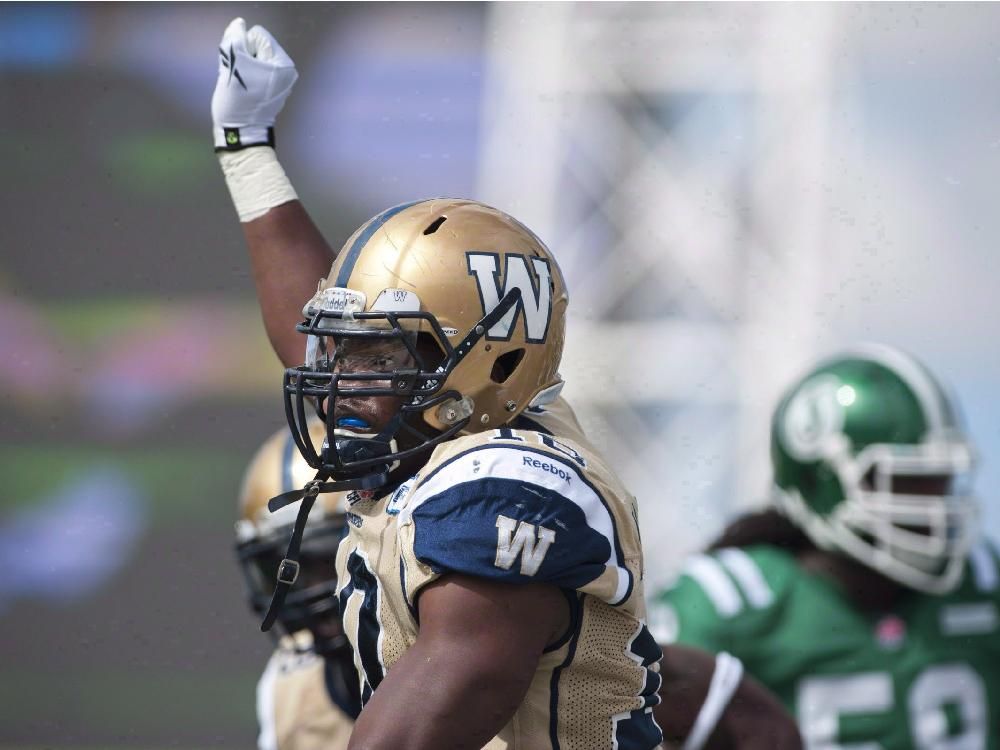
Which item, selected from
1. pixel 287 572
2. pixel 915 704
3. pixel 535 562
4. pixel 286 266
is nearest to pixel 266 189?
pixel 286 266

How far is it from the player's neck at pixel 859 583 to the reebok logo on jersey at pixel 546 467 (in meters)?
1.72

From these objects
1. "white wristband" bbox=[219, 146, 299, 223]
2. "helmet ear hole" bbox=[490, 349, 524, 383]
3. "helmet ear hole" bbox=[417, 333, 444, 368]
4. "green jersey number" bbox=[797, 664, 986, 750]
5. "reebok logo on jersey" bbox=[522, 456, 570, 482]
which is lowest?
"green jersey number" bbox=[797, 664, 986, 750]

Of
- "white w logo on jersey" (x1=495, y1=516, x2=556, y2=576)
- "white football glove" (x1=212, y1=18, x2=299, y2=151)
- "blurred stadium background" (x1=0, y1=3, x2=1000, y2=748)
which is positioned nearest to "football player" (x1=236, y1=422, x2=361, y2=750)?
"white football glove" (x1=212, y1=18, x2=299, y2=151)

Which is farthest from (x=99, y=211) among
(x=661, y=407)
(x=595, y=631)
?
(x=595, y=631)

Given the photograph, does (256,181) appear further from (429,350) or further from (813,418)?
(813,418)

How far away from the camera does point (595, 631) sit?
1525mm

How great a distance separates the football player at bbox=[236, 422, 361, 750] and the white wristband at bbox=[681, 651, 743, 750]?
2.43 ft

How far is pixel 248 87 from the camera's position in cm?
222

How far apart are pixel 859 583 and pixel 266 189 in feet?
5.26

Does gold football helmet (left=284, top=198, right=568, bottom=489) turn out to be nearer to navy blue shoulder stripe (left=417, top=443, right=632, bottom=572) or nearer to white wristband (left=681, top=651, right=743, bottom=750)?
navy blue shoulder stripe (left=417, top=443, right=632, bottom=572)

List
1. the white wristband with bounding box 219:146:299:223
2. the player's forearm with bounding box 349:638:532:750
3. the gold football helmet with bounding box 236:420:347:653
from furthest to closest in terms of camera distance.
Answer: the gold football helmet with bounding box 236:420:347:653 < the white wristband with bounding box 219:146:299:223 < the player's forearm with bounding box 349:638:532:750

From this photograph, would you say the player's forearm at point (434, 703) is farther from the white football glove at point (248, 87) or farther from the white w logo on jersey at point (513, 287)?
the white football glove at point (248, 87)

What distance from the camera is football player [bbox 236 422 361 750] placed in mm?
2570

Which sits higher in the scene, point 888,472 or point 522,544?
point 522,544
